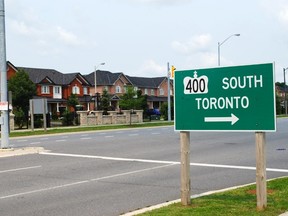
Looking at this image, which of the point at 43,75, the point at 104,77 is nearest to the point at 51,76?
the point at 43,75

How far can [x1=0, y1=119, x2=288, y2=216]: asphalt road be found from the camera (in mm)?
8586

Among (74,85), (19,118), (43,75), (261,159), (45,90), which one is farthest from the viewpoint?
(74,85)

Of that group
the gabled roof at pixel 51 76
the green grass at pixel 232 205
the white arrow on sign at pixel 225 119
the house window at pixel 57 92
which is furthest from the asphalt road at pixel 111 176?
the house window at pixel 57 92

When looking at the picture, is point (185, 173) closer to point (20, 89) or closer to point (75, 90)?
point (20, 89)

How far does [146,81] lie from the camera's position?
10662 cm

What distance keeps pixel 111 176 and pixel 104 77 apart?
84167 mm

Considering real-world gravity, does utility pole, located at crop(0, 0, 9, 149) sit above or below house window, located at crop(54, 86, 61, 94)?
below

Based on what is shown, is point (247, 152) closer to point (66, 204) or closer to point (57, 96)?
point (66, 204)

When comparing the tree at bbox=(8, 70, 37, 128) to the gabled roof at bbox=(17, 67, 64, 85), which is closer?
the tree at bbox=(8, 70, 37, 128)

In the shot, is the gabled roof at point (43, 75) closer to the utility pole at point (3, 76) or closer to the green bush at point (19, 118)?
the green bush at point (19, 118)

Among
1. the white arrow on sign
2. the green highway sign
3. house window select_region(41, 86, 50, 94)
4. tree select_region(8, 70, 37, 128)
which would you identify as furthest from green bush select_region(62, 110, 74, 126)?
the white arrow on sign

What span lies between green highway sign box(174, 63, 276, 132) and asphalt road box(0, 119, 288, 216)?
1.96 metres

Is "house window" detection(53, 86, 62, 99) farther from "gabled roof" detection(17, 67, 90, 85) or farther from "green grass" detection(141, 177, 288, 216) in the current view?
"green grass" detection(141, 177, 288, 216)

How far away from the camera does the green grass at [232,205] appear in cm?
695
